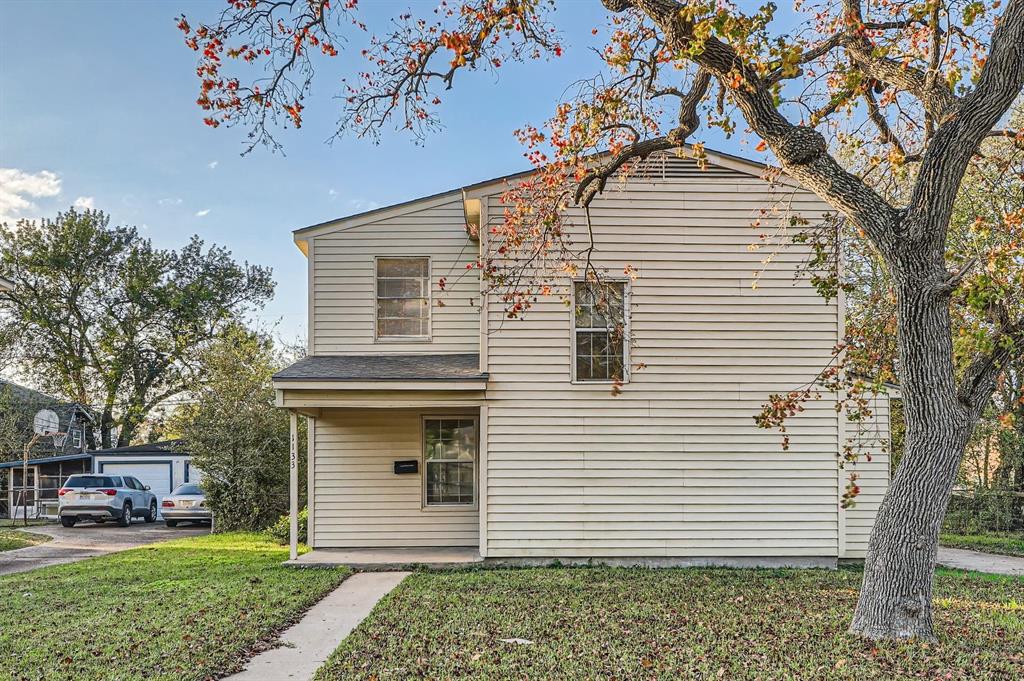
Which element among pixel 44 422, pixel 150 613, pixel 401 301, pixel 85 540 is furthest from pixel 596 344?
pixel 44 422

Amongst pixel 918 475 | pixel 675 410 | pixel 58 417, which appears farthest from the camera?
pixel 58 417

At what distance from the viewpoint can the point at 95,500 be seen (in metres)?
19.9

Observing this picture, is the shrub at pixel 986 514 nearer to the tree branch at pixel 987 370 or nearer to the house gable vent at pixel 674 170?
the house gable vent at pixel 674 170

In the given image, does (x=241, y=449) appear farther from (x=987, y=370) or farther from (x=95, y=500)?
(x=987, y=370)

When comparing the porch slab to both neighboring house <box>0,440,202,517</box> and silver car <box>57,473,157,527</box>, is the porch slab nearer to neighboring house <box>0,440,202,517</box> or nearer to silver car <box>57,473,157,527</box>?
silver car <box>57,473,157,527</box>

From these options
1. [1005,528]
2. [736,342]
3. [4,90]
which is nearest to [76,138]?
[4,90]

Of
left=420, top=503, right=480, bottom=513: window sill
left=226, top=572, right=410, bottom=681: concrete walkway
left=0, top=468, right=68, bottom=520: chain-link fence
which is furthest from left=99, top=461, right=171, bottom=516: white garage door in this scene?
left=226, top=572, right=410, bottom=681: concrete walkway

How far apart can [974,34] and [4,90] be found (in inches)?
643

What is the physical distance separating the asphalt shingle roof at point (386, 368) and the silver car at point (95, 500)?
12.1 m

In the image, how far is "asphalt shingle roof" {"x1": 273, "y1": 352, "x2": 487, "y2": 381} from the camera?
995 cm

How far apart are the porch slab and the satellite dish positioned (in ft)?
64.8

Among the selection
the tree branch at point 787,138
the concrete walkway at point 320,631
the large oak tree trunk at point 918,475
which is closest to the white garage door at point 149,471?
the concrete walkway at point 320,631

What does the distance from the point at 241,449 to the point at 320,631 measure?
10025 millimetres

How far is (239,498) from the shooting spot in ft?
53.2
